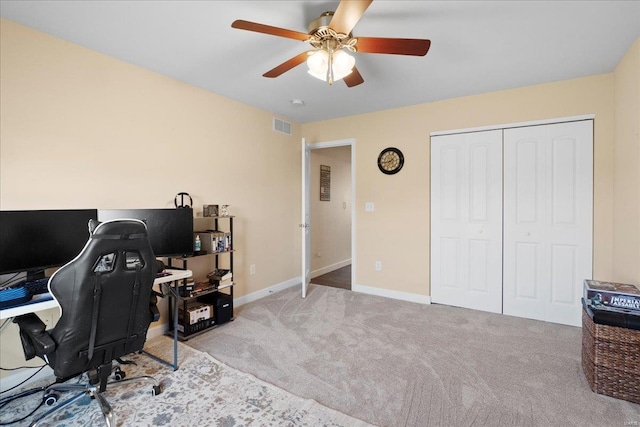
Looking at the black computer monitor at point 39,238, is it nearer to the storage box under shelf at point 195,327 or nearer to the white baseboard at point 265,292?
the storage box under shelf at point 195,327

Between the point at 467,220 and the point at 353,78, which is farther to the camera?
the point at 467,220

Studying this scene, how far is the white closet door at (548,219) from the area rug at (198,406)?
2.53 metres

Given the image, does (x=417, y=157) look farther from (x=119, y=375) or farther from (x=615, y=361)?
(x=119, y=375)

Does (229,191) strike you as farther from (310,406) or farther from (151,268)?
(310,406)

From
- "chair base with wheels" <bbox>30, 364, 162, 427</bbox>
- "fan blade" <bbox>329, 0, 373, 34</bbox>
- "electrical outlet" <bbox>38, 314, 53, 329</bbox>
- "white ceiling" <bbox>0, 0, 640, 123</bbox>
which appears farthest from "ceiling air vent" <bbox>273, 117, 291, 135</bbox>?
"chair base with wheels" <bbox>30, 364, 162, 427</bbox>

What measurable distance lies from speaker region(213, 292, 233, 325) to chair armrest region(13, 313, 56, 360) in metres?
1.53

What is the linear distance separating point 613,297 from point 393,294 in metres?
2.28

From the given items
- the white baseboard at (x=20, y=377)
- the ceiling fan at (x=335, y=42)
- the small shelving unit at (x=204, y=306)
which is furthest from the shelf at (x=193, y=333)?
the ceiling fan at (x=335, y=42)

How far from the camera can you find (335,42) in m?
1.89

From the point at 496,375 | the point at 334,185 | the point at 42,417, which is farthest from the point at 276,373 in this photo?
the point at 334,185

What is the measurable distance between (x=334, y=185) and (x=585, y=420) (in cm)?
450

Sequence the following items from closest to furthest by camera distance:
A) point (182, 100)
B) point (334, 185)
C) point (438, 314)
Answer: point (182, 100) < point (438, 314) < point (334, 185)

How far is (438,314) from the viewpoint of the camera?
339 centimetres

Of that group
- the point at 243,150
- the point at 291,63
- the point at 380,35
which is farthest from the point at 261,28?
the point at 243,150
